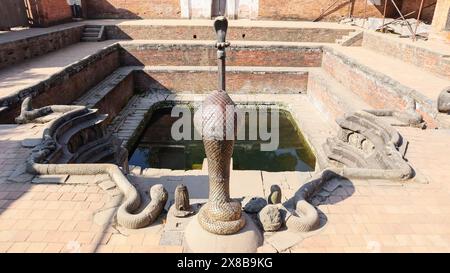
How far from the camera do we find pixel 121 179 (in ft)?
13.5

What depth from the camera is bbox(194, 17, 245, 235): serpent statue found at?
102 inches

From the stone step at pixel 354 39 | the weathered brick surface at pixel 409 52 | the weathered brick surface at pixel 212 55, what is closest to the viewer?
the weathered brick surface at pixel 409 52

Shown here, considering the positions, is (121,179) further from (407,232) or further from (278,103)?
(278,103)

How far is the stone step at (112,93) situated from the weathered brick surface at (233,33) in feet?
8.14

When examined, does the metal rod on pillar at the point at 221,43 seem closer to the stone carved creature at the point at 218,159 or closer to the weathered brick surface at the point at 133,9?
the stone carved creature at the point at 218,159

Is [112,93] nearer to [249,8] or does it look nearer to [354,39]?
[249,8]

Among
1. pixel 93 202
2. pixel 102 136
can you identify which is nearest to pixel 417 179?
pixel 93 202

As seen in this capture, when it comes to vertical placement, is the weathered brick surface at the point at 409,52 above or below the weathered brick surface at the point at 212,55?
above

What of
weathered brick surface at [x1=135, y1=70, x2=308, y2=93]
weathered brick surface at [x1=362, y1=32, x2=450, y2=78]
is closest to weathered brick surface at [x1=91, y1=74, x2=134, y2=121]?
weathered brick surface at [x1=135, y1=70, x2=308, y2=93]

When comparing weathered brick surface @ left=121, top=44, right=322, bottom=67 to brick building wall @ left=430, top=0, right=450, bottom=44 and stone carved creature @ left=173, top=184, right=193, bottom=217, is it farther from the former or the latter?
stone carved creature @ left=173, top=184, right=193, bottom=217

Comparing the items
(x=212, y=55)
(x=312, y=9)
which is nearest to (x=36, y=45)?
(x=212, y=55)

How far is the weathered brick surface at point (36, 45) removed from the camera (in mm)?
9400

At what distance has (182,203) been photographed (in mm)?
3537

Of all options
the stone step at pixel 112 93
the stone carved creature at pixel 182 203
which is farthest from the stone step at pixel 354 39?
the stone carved creature at pixel 182 203
